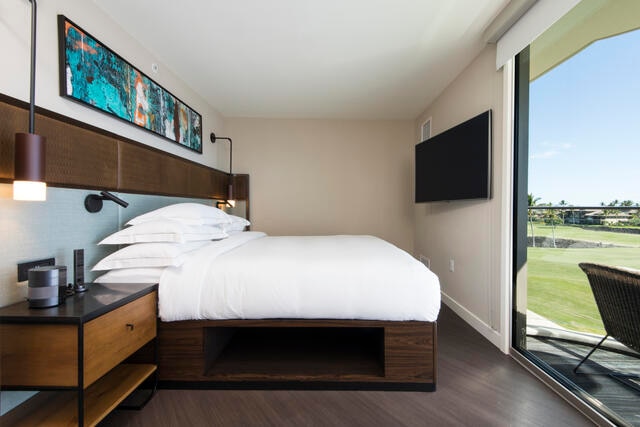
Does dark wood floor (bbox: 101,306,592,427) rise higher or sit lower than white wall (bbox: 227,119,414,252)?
lower

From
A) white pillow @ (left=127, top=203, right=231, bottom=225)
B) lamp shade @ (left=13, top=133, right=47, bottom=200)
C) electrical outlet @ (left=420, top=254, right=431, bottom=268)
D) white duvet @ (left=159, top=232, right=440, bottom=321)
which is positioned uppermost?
lamp shade @ (left=13, top=133, right=47, bottom=200)

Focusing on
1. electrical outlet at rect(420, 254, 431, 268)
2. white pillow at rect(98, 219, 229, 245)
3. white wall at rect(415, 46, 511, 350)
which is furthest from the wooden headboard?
electrical outlet at rect(420, 254, 431, 268)

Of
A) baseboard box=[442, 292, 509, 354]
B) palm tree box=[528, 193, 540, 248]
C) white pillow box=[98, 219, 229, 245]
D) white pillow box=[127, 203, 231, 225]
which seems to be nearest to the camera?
white pillow box=[98, 219, 229, 245]

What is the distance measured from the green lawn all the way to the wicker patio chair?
0.05 m

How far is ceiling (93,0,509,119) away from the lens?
73.9 inches

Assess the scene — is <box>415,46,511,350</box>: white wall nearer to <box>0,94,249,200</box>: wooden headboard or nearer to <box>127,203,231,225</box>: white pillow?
<box>127,203,231,225</box>: white pillow

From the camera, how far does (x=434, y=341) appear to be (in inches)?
63.1

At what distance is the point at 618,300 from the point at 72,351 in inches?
101

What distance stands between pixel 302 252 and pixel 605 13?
224 cm

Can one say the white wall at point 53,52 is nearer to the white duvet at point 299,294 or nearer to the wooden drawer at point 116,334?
the wooden drawer at point 116,334

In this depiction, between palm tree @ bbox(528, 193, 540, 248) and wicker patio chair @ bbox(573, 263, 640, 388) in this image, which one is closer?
wicker patio chair @ bbox(573, 263, 640, 388)

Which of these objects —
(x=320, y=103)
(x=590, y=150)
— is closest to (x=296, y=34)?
(x=320, y=103)

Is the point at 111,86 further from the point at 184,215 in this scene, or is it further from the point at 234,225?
the point at 234,225

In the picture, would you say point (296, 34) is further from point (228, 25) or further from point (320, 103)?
point (320, 103)
